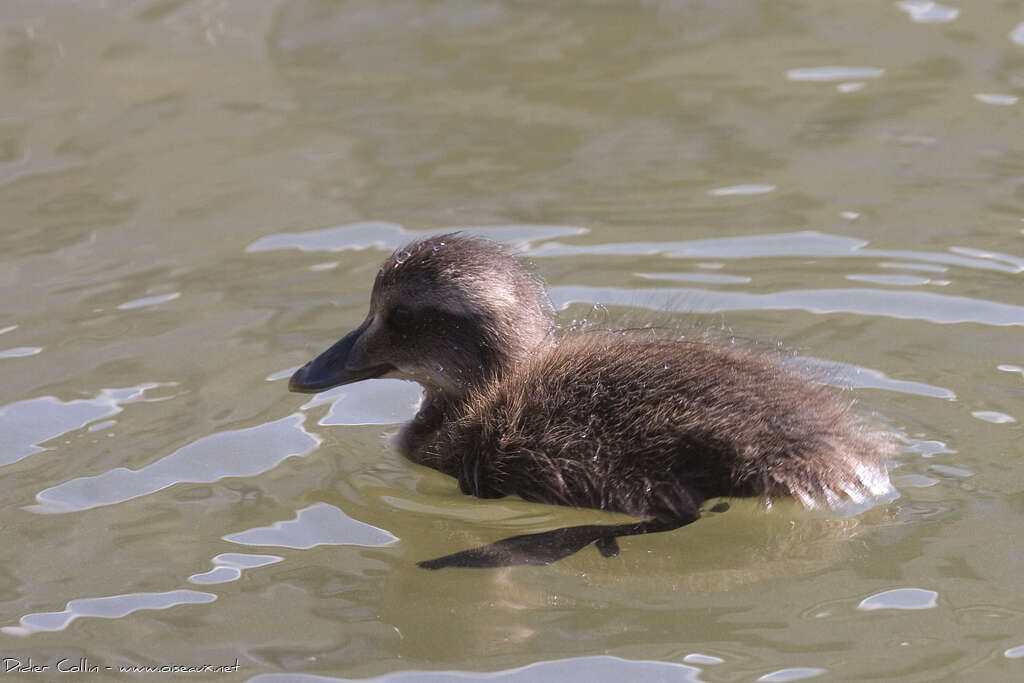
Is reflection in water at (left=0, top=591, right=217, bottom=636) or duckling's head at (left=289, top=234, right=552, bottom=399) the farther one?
duckling's head at (left=289, top=234, right=552, bottom=399)

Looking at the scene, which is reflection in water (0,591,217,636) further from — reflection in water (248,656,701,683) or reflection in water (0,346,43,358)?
reflection in water (0,346,43,358)

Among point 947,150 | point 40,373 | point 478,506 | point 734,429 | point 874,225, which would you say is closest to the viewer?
point 734,429

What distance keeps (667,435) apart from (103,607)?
5.90 ft

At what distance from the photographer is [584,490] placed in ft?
16.7

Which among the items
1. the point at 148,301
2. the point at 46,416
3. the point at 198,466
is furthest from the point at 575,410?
the point at 148,301

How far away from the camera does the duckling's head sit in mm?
5582

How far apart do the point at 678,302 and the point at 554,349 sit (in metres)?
1.32

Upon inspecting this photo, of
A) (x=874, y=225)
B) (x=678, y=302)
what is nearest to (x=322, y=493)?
(x=678, y=302)

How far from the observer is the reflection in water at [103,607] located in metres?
4.61

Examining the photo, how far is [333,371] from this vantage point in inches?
227

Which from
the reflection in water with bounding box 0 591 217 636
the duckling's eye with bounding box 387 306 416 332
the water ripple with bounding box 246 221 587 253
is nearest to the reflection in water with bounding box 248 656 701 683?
the reflection in water with bounding box 0 591 217 636

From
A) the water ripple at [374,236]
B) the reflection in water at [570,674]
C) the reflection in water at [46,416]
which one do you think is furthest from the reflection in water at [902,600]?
the water ripple at [374,236]

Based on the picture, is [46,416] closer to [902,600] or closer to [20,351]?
[20,351]

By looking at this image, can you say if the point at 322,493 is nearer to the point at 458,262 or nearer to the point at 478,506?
the point at 478,506
